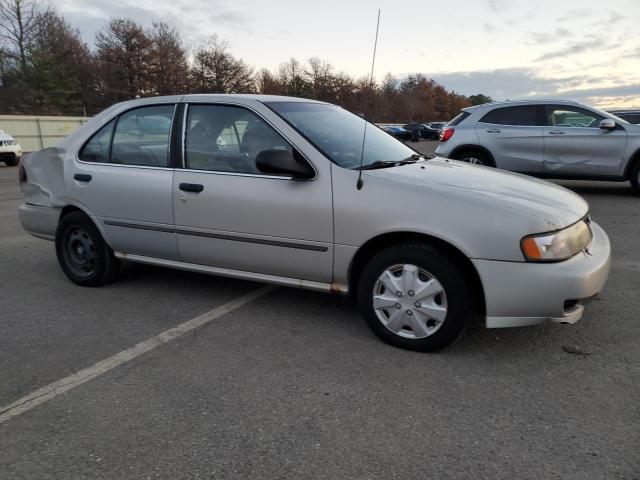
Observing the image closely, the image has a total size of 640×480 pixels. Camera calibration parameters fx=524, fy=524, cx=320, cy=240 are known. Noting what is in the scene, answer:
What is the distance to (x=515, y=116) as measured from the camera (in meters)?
9.29

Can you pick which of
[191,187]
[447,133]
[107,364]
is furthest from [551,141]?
[107,364]

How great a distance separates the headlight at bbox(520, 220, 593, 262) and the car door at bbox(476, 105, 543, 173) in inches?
258

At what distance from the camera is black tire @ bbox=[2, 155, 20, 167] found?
1719 centimetres

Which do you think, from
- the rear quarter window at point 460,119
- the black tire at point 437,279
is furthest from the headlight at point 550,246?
the rear quarter window at point 460,119

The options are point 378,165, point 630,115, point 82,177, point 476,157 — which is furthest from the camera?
point 630,115

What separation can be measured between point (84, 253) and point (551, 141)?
770 centimetres

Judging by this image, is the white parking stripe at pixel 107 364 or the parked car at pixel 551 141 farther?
the parked car at pixel 551 141

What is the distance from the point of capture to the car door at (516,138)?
911 cm

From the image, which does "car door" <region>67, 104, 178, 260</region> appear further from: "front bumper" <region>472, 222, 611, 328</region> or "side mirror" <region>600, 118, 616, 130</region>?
"side mirror" <region>600, 118, 616, 130</region>

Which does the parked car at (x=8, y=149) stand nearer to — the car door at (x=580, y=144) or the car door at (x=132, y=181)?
the car door at (x=132, y=181)

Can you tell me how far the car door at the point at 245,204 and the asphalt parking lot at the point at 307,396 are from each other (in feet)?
1.57

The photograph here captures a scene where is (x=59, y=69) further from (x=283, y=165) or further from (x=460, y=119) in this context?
(x=283, y=165)

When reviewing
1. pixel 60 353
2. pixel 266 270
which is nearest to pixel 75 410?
pixel 60 353

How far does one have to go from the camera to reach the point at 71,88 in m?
47.0
